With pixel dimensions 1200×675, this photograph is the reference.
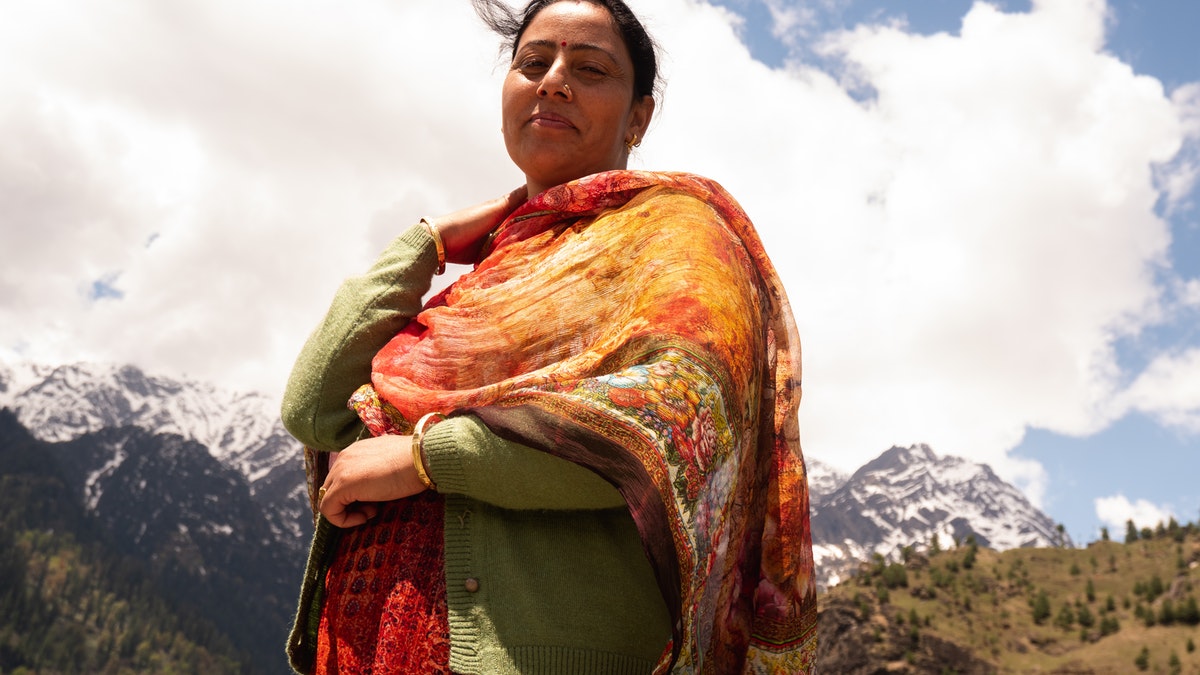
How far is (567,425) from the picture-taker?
6.37ft

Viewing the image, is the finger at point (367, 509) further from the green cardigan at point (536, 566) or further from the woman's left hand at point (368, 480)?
the green cardigan at point (536, 566)

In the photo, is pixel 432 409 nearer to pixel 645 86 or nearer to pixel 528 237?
pixel 528 237

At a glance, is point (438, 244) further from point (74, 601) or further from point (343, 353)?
point (74, 601)

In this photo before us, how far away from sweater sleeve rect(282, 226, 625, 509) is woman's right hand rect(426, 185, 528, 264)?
63 mm

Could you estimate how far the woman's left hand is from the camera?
2.13 m

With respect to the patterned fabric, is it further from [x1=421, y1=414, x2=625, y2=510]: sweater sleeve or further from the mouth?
the mouth

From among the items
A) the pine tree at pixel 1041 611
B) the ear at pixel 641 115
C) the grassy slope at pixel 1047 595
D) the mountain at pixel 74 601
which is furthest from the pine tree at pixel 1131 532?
the mountain at pixel 74 601

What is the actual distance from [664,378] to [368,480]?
729mm

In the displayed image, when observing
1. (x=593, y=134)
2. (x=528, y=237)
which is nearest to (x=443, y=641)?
(x=528, y=237)

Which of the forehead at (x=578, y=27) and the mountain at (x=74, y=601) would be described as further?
the mountain at (x=74, y=601)

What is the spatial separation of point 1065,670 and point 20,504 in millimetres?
177061

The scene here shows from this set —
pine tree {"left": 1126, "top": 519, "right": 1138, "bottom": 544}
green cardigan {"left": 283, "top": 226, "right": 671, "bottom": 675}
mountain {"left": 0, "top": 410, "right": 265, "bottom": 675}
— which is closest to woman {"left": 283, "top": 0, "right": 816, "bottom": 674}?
green cardigan {"left": 283, "top": 226, "right": 671, "bottom": 675}

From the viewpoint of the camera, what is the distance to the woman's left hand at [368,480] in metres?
2.13

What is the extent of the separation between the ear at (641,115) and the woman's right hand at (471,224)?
1.31 ft
